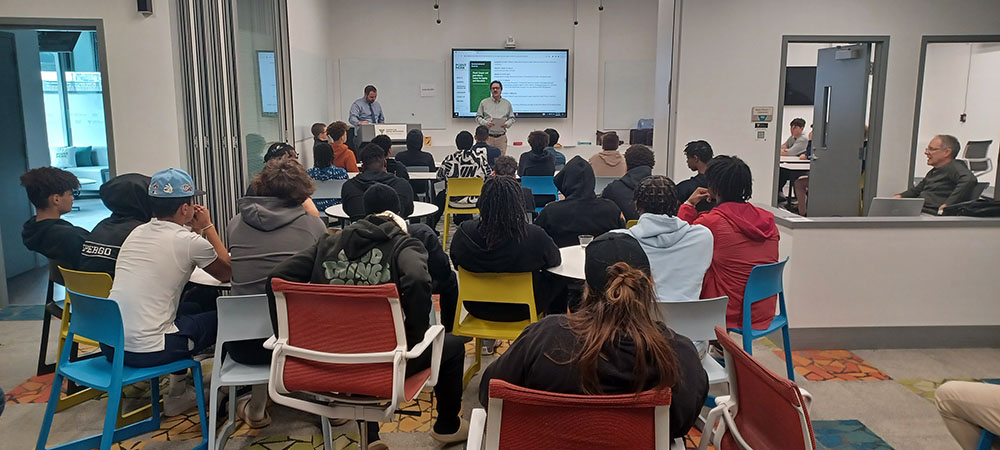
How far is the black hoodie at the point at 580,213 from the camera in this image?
406 centimetres

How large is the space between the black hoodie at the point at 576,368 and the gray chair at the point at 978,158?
853 centimetres

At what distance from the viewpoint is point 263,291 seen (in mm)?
2953

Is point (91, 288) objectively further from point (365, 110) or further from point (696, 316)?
point (365, 110)

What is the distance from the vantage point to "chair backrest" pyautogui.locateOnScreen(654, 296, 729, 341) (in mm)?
2641

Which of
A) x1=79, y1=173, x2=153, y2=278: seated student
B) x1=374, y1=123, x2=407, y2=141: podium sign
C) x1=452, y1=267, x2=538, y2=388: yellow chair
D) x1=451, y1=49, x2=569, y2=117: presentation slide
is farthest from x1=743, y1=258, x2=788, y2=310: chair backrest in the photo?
x1=451, y1=49, x2=569, y2=117: presentation slide

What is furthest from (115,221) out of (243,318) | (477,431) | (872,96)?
(872,96)

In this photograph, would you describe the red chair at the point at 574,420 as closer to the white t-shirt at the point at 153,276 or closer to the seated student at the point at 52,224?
the white t-shirt at the point at 153,276

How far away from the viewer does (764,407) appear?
67.5 inches

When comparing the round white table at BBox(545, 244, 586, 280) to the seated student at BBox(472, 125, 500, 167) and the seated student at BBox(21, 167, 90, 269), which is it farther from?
the seated student at BBox(472, 125, 500, 167)

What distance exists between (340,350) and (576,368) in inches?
38.5

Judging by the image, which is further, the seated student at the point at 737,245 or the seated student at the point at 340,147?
the seated student at the point at 340,147

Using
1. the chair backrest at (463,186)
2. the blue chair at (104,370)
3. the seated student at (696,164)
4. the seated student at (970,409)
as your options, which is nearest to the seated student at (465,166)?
the chair backrest at (463,186)

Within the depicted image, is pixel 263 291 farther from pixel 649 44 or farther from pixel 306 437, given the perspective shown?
pixel 649 44

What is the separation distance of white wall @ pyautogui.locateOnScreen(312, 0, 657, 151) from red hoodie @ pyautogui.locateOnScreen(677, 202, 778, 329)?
792cm
